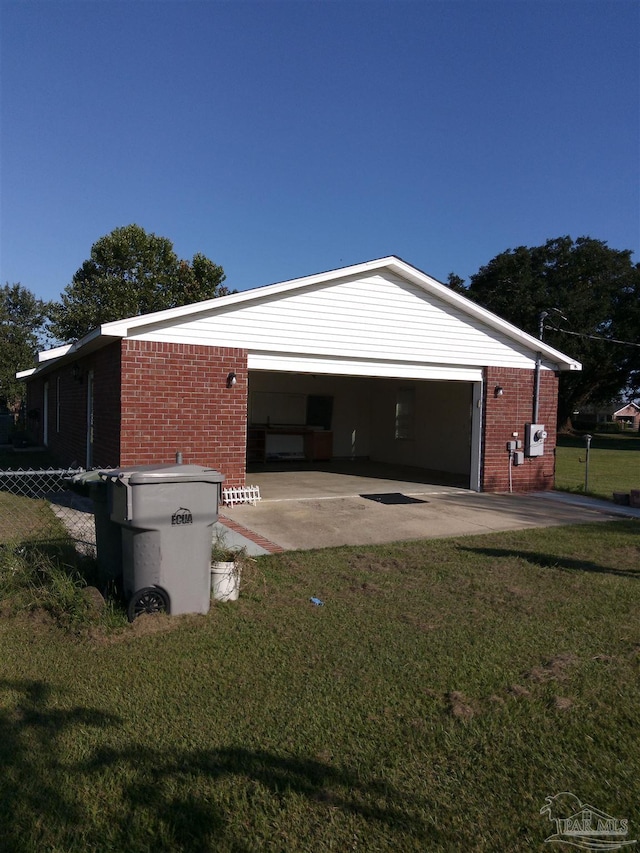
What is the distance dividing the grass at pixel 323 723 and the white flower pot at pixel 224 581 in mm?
125

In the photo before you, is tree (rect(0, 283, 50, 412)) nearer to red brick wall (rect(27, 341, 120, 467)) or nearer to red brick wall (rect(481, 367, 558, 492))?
red brick wall (rect(27, 341, 120, 467))

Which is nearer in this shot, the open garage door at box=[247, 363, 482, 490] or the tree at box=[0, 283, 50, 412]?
the open garage door at box=[247, 363, 482, 490]

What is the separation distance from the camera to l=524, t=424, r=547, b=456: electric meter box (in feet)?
43.0

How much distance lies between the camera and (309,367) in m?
11.0

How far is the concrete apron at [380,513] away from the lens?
8.17m

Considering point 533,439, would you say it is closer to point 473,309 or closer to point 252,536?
point 473,309

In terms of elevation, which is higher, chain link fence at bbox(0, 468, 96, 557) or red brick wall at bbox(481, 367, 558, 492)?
red brick wall at bbox(481, 367, 558, 492)

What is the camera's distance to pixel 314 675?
3.90 m

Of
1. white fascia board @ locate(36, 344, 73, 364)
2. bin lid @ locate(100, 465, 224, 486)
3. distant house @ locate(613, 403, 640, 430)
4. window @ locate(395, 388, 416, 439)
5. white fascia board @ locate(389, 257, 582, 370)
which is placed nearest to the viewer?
bin lid @ locate(100, 465, 224, 486)

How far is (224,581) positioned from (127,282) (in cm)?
3194

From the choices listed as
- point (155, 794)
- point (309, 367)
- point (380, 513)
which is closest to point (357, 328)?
point (309, 367)

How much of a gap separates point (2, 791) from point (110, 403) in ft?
25.4

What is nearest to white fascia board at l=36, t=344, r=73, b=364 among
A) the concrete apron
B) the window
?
the concrete apron

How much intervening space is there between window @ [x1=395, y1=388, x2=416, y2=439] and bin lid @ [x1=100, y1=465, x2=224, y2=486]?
1362cm
